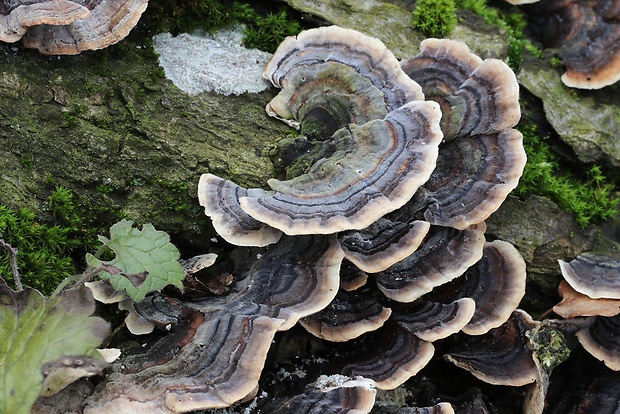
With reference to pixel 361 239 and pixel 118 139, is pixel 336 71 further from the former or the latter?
pixel 118 139

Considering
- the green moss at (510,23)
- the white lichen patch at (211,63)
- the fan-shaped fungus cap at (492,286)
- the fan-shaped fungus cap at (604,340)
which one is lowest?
the fan-shaped fungus cap at (604,340)

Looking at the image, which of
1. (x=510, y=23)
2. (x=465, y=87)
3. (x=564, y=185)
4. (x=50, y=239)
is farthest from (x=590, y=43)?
(x=50, y=239)

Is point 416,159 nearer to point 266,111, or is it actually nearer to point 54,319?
point 266,111

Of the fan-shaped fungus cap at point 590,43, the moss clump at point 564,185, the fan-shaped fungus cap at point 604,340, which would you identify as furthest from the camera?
the fan-shaped fungus cap at point 590,43

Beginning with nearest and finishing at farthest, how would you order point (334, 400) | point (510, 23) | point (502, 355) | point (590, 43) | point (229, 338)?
1. point (229, 338)
2. point (334, 400)
3. point (502, 355)
4. point (590, 43)
5. point (510, 23)

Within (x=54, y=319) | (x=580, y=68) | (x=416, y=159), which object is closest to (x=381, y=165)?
(x=416, y=159)

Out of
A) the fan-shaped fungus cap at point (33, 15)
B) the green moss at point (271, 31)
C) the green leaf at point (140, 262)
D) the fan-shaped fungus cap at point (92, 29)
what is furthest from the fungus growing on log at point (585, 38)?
the fan-shaped fungus cap at point (33, 15)

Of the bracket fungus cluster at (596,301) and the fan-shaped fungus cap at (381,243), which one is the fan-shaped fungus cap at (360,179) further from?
the bracket fungus cluster at (596,301)
